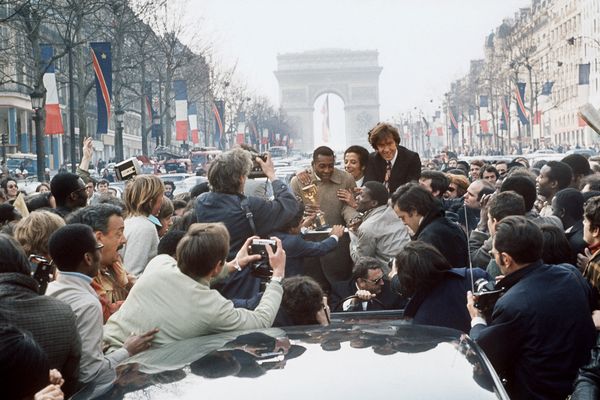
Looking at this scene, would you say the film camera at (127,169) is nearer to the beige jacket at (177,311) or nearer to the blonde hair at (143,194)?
the blonde hair at (143,194)

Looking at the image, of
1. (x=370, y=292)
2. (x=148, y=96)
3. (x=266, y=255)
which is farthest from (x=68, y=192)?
(x=148, y=96)

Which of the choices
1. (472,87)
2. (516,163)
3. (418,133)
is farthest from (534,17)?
(516,163)

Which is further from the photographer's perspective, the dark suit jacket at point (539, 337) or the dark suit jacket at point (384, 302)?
the dark suit jacket at point (384, 302)

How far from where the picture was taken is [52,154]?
235 feet

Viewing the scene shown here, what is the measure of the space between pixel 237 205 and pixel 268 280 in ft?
3.70

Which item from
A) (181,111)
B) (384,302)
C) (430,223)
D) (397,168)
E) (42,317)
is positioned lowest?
(384,302)

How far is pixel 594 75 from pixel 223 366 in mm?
90657

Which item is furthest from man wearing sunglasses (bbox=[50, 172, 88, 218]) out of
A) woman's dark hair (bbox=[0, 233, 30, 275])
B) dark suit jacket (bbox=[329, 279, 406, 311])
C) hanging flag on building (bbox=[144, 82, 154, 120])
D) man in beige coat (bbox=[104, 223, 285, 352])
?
hanging flag on building (bbox=[144, 82, 154, 120])

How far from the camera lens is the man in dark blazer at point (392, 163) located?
10.1 meters

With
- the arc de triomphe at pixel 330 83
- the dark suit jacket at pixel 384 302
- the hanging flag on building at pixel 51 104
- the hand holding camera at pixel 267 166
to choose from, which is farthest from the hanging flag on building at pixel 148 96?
the arc de triomphe at pixel 330 83

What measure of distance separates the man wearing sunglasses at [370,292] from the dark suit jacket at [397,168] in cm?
297

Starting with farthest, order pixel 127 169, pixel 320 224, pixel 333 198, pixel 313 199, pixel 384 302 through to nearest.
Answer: pixel 127 169, pixel 333 198, pixel 313 199, pixel 320 224, pixel 384 302

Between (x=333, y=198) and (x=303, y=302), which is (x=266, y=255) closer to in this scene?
(x=303, y=302)

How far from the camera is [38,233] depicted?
5980mm
